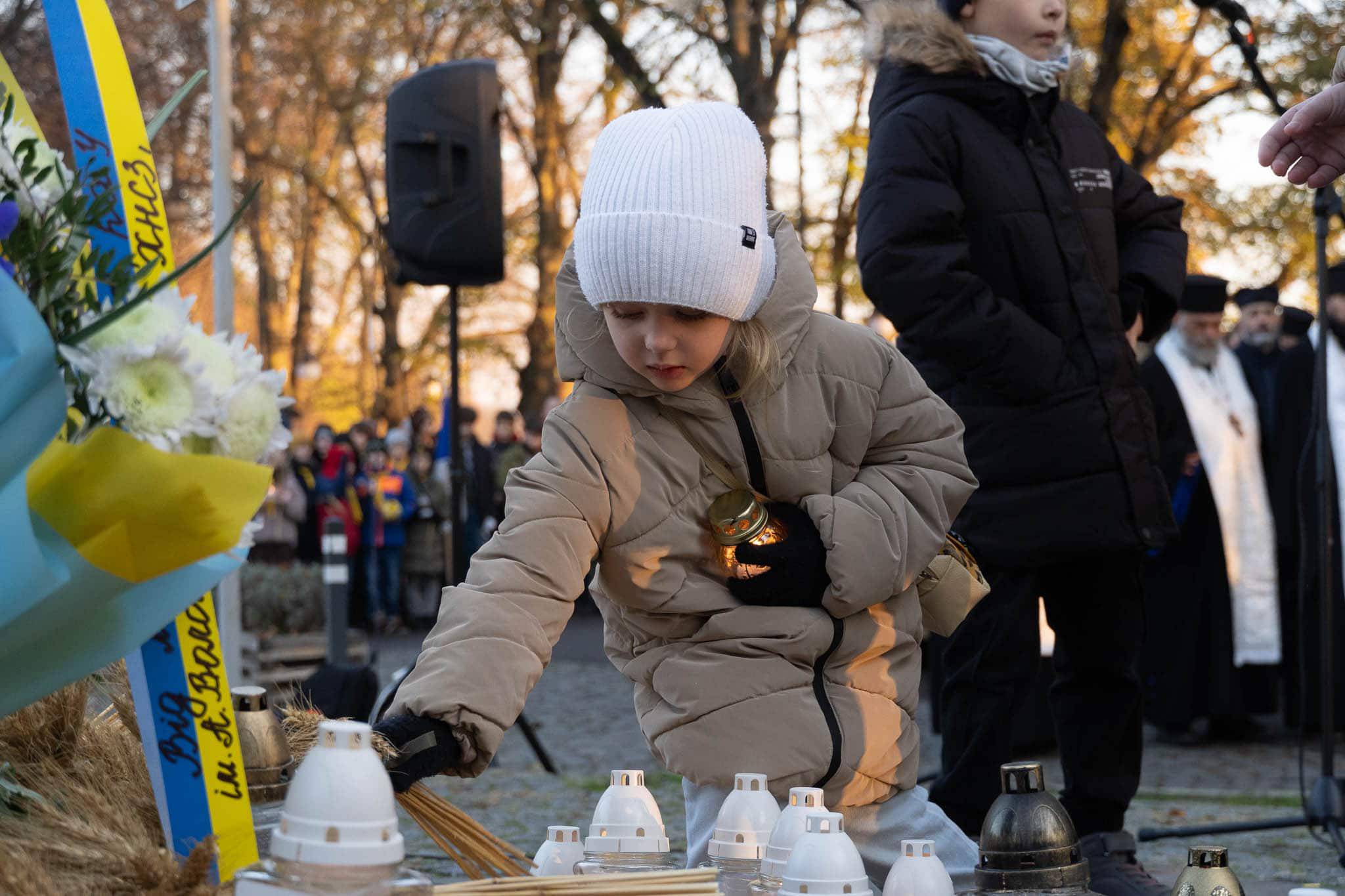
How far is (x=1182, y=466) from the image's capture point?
7.96 metres

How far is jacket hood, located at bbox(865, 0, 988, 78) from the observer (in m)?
3.79

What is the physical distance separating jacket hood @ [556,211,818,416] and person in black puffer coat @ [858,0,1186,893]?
0.99m

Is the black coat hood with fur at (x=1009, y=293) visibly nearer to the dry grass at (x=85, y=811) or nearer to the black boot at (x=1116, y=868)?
the black boot at (x=1116, y=868)

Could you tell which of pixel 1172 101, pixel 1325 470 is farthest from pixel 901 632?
pixel 1172 101

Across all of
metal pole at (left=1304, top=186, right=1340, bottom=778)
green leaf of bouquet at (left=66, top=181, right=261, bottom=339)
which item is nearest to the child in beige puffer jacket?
green leaf of bouquet at (left=66, top=181, right=261, bottom=339)

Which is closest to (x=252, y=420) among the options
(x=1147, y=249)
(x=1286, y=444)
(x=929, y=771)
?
(x=1147, y=249)

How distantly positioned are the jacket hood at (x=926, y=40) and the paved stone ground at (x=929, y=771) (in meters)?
2.04

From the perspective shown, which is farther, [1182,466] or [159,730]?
[1182,466]

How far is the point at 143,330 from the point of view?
3.93 ft

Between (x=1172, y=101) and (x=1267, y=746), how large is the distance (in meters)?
13.6

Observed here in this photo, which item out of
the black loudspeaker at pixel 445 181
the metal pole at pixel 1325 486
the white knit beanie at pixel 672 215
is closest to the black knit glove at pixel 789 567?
the white knit beanie at pixel 672 215

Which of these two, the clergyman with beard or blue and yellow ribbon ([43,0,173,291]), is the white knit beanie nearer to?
blue and yellow ribbon ([43,0,173,291])

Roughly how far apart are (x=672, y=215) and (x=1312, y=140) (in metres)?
1.16

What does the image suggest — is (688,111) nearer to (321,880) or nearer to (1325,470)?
(321,880)
